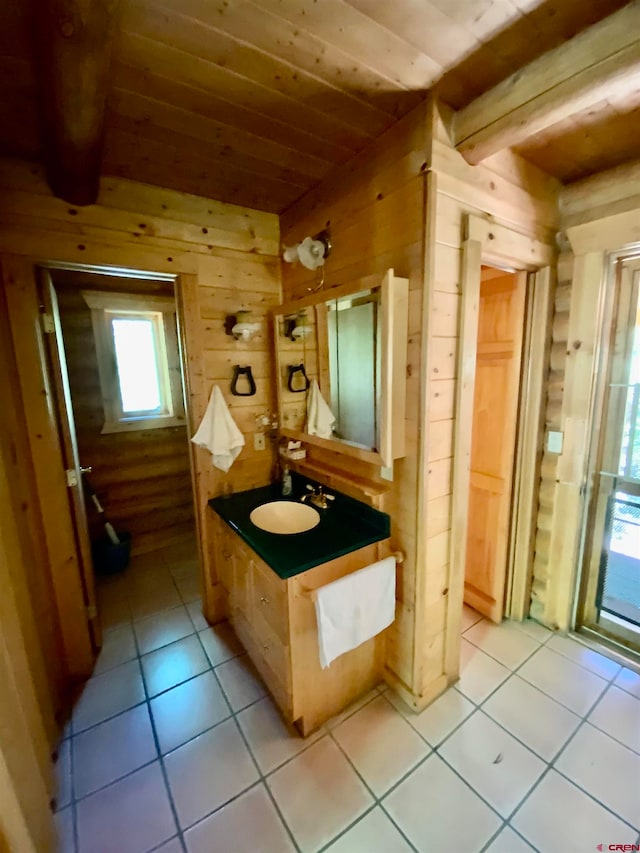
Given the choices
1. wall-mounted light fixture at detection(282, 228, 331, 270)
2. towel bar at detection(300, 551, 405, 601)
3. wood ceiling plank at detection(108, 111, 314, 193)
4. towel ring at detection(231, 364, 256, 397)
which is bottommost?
towel bar at detection(300, 551, 405, 601)

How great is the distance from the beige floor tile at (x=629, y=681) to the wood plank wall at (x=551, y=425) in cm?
40

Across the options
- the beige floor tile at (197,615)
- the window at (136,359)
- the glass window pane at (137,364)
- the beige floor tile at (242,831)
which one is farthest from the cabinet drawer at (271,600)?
the glass window pane at (137,364)

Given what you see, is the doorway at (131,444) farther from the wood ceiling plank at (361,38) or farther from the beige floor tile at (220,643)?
the wood ceiling plank at (361,38)

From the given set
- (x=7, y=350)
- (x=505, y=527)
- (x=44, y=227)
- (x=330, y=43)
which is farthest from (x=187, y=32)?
(x=505, y=527)

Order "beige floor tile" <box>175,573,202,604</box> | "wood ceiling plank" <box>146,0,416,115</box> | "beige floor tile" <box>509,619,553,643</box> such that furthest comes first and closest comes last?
1. "beige floor tile" <box>175,573,202,604</box>
2. "beige floor tile" <box>509,619,553,643</box>
3. "wood ceiling plank" <box>146,0,416,115</box>

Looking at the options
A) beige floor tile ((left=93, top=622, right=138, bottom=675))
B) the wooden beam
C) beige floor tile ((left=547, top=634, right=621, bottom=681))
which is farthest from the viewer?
beige floor tile ((left=93, top=622, right=138, bottom=675))

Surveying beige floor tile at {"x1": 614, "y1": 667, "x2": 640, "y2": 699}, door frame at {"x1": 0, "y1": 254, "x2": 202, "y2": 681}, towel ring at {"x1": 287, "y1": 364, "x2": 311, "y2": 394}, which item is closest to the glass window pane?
door frame at {"x1": 0, "y1": 254, "x2": 202, "y2": 681}

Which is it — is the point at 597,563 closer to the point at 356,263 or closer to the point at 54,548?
the point at 356,263

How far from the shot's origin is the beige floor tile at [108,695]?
1.66 metres

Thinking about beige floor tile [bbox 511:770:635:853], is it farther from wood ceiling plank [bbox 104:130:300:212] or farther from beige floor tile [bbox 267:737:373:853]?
wood ceiling plank [bbox 104:130:300:212]

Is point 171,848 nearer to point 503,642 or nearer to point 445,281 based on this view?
point 503,642

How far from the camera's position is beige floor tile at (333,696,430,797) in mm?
1392

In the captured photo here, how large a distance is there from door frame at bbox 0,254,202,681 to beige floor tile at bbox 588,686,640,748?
2.52m

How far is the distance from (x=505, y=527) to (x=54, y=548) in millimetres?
2500
